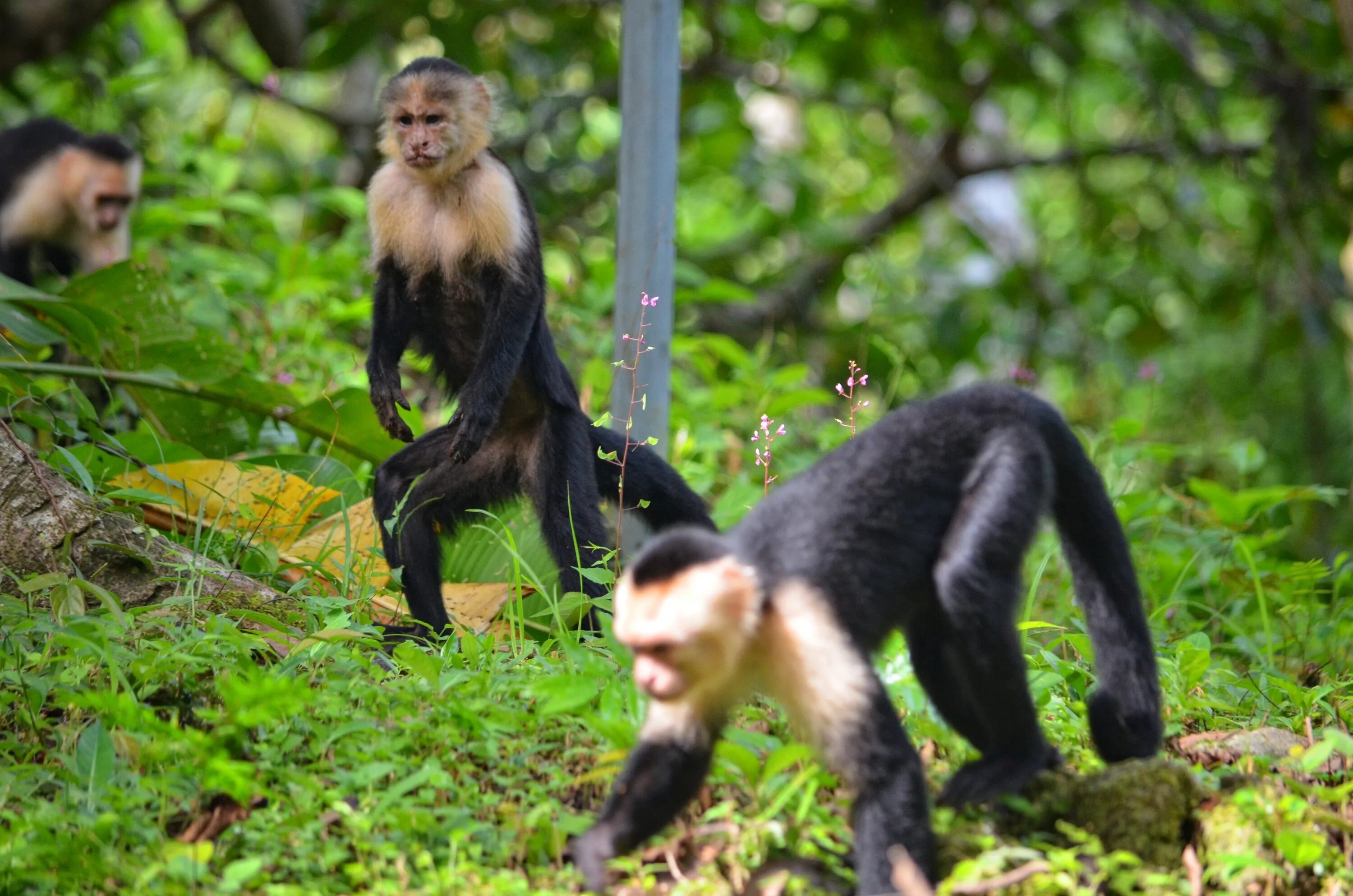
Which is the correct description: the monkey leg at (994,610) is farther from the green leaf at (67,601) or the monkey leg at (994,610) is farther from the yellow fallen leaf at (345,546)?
the green leaf at (67,601)

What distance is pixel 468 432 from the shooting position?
3189mm

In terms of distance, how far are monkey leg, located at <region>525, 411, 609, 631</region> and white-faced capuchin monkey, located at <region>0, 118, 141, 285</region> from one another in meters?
3.31

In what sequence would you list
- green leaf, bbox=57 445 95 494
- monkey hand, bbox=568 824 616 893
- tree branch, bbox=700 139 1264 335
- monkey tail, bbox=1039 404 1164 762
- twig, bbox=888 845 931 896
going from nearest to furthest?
1. twig, bbox=888 845 931 896
2. monkey hand, bbox=568 824 616 893
3. monkey tail, bbox=1039 404 1164 762
4. green leaf, bbox=57 445 95 494
5. tree branch, bbox=700 139 1264 335

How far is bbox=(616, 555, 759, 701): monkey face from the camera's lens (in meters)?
1.84

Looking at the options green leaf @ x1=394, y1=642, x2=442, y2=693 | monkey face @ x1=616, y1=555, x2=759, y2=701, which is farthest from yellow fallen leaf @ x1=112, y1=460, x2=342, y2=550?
monkey face @ x1=616, y1=555, x2=759, y2=701

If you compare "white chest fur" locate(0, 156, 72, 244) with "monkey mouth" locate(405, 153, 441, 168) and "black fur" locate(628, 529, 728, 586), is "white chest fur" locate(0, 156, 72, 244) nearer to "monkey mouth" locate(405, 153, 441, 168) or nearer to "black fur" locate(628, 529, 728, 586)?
"monkey mouth" locate(405, 153, 441, 168)

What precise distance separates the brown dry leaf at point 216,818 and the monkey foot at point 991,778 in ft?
3.95

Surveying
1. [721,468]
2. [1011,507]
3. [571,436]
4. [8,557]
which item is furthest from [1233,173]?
[8,557]

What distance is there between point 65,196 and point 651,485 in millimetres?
3744

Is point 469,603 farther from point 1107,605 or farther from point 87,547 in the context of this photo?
point 1107,605

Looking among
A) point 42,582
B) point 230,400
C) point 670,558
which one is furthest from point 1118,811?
point 230,400

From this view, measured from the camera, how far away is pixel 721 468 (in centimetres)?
516

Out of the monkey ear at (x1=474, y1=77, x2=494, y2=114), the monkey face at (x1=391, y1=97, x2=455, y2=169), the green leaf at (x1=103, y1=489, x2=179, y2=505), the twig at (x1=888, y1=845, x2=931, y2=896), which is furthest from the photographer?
the monkey ear at (x1=474, y1=77, x2=494, y2=114)

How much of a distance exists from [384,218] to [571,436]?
2.61ft
